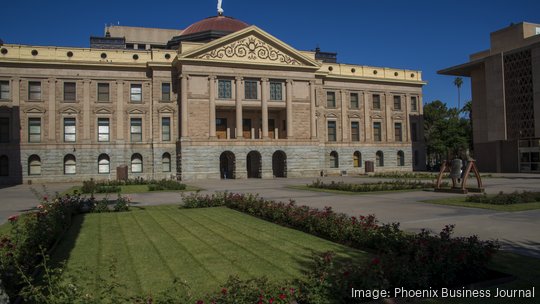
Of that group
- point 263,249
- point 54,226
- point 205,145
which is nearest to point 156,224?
point 54,226

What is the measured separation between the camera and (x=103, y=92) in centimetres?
4969

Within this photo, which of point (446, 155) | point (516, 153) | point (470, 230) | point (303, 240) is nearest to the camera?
point (303, 240)

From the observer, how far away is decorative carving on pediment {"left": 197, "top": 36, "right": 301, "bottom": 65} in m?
49.9

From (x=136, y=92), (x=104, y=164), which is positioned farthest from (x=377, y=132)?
(x=104, y=164)

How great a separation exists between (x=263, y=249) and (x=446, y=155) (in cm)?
7174

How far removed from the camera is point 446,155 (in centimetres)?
7438

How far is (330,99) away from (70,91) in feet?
112

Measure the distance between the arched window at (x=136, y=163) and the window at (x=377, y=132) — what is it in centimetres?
3431

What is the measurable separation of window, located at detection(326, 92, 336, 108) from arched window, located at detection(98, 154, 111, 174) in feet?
100

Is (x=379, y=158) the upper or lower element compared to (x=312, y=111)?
lower

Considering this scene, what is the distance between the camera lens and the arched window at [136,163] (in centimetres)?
5006

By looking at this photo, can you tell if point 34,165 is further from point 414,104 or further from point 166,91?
point 414,104

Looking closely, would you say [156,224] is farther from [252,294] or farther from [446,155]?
[446,155]

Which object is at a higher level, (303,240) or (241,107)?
(241,107)
